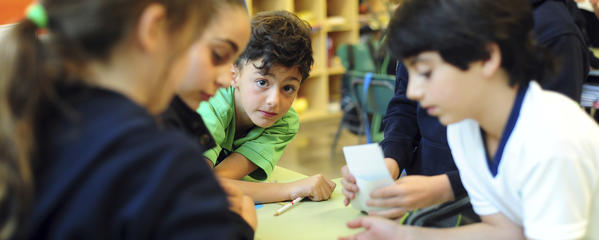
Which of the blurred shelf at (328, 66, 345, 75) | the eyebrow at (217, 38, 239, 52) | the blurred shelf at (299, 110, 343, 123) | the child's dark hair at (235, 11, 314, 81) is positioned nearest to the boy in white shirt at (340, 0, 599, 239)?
the eyebrow at (217, 38, 239, 52)

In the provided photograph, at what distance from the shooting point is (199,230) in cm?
54

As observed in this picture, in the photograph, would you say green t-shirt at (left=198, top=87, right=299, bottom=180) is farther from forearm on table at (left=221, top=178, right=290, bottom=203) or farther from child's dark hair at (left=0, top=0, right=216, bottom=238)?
child's dark hair at (left=0, top=0, right=216, bottom=238)

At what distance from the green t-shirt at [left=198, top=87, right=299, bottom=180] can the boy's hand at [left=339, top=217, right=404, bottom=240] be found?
1.56 feet

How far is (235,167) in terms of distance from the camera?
136 cm

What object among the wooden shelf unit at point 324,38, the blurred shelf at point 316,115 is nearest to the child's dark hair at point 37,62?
the wooden shelf unit at point 324,38

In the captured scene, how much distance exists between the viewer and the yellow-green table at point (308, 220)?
995 mm

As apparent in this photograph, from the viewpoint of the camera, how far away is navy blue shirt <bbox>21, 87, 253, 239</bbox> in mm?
509

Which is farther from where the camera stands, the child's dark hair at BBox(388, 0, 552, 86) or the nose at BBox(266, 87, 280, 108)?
the nose at BBox(266, 87, 280, 108)

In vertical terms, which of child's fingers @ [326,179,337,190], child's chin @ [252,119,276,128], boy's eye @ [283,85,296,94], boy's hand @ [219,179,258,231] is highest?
boy's eye @ [283,85,296,94]

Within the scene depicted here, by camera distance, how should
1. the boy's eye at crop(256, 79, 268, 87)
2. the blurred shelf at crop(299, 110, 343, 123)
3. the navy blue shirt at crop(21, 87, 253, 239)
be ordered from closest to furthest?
the navy blue shirt at crop(21, 87, 253, 239), the boy's eye at crop(256, 79, 268, 87), the blurred shelf at crop(299, 110, 343, 123)

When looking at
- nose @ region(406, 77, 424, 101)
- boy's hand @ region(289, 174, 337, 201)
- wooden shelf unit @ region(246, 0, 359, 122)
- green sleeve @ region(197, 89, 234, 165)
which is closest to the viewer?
nose @ region(406, 77, 424, 101)

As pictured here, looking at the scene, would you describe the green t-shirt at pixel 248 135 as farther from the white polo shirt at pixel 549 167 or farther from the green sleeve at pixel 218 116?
the white polo shirt at pixel 549 167

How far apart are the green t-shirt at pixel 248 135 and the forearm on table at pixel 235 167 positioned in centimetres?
2

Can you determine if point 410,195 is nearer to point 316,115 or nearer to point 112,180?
point 112,180
